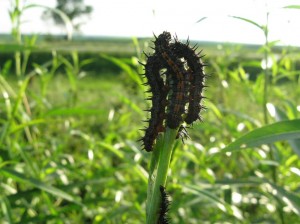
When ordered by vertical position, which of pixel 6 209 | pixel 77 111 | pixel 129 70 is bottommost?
pixel 6 209

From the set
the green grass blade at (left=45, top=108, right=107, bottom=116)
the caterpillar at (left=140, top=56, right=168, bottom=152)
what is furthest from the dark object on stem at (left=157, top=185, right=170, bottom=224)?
the green grass blade at (left=45, top=108, right=107, bottom=116)

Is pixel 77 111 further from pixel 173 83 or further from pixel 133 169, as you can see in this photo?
→ pixel 173 83

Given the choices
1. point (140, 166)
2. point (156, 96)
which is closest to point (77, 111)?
point (140, 166)

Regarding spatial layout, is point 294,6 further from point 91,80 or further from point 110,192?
point 91,80

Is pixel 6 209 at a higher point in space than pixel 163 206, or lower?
lower

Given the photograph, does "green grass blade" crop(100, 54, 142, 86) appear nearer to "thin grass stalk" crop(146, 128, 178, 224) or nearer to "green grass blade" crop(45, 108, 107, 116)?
"green grass blade" crop(45, 108, 107, 116)

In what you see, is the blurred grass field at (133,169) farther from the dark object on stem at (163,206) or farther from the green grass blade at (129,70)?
A: the dark object on stem at (163,206)
